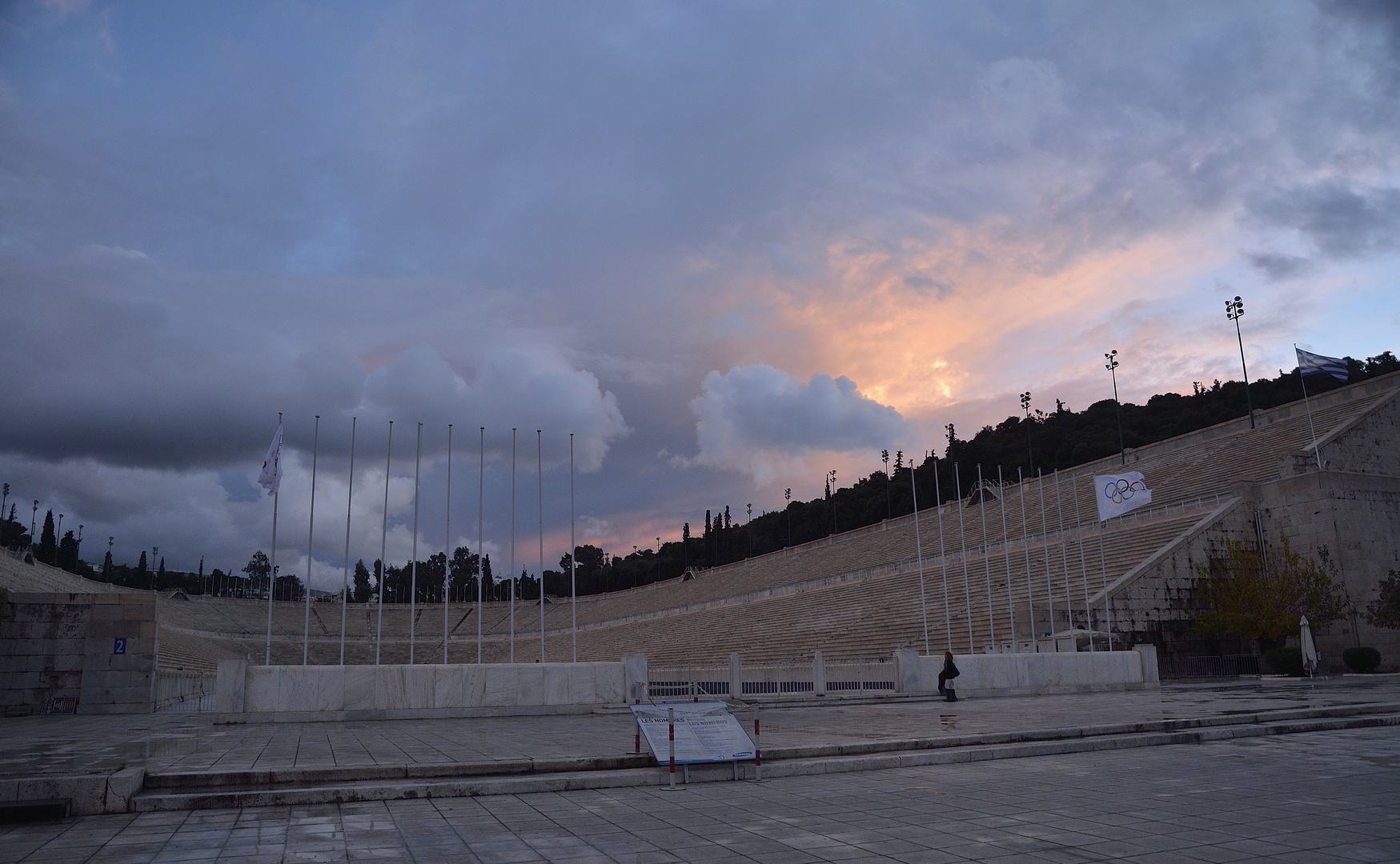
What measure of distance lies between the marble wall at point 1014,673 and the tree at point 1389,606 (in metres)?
13.9

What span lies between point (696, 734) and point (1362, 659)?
33013mm

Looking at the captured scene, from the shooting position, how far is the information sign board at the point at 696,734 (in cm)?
1049

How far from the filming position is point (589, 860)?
6.71m

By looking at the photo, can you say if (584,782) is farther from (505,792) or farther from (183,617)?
(183,617)

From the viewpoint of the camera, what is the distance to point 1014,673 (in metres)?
25.6

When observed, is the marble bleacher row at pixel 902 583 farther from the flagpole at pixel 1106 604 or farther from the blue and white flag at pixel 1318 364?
the blue and white flag at pixel 1318 364

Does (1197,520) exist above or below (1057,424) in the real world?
below

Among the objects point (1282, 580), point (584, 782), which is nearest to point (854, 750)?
point (584, 782)

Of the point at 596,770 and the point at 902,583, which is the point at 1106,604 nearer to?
the point at 902,583

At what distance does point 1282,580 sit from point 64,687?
134 ft

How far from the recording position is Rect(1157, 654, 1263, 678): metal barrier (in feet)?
111

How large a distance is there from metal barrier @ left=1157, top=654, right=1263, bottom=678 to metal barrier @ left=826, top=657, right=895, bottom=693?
13582 millimetres

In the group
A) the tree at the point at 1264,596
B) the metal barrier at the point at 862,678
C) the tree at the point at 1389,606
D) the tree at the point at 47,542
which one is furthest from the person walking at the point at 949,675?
the tree at the point at 47,542

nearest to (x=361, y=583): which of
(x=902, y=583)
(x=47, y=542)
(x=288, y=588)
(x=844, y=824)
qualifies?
(x=288, y=588)
